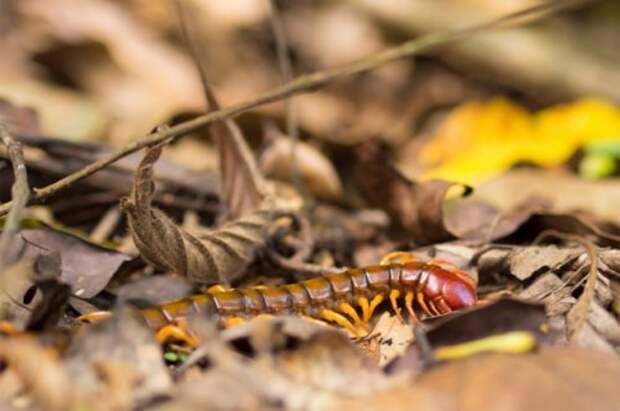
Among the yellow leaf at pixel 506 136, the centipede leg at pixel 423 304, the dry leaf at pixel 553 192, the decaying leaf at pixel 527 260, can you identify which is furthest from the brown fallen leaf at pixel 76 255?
the yellow leaf at pixel 506 136

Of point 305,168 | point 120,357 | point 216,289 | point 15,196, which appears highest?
point 15,196

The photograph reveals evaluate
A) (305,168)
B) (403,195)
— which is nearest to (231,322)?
(403,195)

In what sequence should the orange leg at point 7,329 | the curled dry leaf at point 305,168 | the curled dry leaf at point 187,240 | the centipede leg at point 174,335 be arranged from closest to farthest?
the orange leg at point 7,329, the centipede leg at point 174,335, the curled dry leaf at point 187,240, the curled dry leaf at point 305,168

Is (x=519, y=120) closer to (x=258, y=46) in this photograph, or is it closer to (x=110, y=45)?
(x=258, y=46)

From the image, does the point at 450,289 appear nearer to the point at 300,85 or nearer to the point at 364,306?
the point at 364,306

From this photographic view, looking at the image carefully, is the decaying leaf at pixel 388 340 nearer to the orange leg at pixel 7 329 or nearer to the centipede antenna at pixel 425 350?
the centipede antenna at pixel 425 350

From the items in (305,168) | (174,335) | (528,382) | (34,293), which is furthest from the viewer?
(305,168)

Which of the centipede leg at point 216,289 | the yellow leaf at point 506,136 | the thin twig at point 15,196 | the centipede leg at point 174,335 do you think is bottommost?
the yellow leaf at point 506,136
